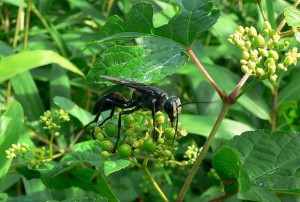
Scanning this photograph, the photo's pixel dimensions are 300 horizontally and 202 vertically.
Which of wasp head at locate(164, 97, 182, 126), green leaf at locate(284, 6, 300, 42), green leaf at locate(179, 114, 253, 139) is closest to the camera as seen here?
green leaf at locate(284, 6, 300, 42)

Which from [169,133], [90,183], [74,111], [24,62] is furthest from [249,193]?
[24,62]

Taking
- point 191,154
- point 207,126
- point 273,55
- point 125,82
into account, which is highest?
point 273,55

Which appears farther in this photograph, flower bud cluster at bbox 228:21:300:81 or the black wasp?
the black wasp

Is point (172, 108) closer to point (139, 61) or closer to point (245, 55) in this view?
point (139, 61)

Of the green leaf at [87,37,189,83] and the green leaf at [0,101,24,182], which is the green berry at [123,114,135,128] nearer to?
the green leaf at [87,37,189,83]

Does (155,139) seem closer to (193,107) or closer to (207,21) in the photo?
(207,21)

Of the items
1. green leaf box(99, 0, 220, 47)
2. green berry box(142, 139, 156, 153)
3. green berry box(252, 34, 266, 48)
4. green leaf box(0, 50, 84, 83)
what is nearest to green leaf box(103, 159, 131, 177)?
green berry box(142, 139, 156, 153)
